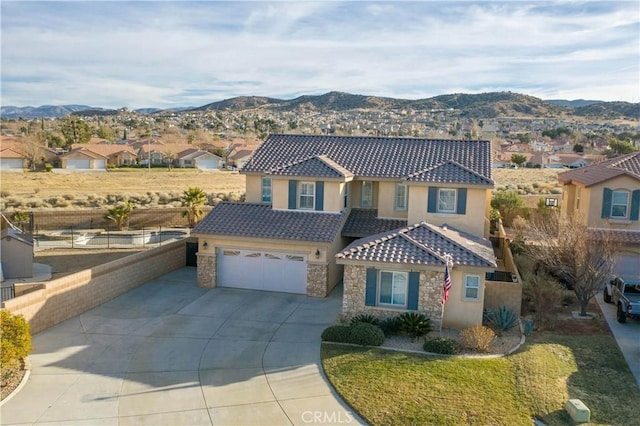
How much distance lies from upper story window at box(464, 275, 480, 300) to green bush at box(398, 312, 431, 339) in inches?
73.3

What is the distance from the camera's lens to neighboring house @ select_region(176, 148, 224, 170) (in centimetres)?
9856

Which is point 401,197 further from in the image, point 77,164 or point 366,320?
point 77,164

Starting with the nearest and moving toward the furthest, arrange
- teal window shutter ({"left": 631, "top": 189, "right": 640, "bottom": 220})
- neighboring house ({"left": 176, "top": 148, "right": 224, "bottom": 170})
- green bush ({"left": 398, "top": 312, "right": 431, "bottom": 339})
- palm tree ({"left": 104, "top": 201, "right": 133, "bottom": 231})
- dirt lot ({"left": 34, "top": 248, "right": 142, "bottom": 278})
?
1. green bush ({"left": 398, "top": 312, "right": 431, "bottom": 339})
2. teal window shutter ({"left": 631, "top": 189, "right": 640, "bottom": 220})
3. dirt lot ({"left": 34, "top": 248, "right": 142, "bottom": 278})
4. palm tree ({"left": 104, "top": 201, "right": 133, "bottom": 231})
5. neighboring house ({"left": 176, "top": 148, "right": 224, "bottom": 170})

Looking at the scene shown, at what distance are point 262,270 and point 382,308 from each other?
6.99 metres

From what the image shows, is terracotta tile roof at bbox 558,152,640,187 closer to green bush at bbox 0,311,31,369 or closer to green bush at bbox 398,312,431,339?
green bush at bbox 398,312,431,339

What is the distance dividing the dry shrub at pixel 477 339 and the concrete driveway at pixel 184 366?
15.0 ft

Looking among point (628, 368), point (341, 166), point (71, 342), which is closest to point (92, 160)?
point (341, 166)

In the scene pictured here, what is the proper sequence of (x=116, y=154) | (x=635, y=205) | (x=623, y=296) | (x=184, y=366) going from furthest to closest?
1. (x=116, y=154)
2. (x=635, y=205)
3. (x=623, y=296)
4. (x=184, y=366)

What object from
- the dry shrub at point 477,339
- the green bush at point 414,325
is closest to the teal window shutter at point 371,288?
the green bush at point 414,325

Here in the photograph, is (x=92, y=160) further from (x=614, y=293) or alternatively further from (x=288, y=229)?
(x=614, y=293)

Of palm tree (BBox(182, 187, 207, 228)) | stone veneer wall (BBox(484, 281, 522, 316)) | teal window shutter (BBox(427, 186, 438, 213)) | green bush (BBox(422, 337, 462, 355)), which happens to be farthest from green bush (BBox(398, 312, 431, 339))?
palm tree (BBox(182, 187, 207, 228))

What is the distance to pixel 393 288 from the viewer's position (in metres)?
19.8

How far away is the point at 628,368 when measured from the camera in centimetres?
1648

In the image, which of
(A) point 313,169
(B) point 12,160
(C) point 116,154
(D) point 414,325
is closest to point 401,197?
(A) point 313,169
